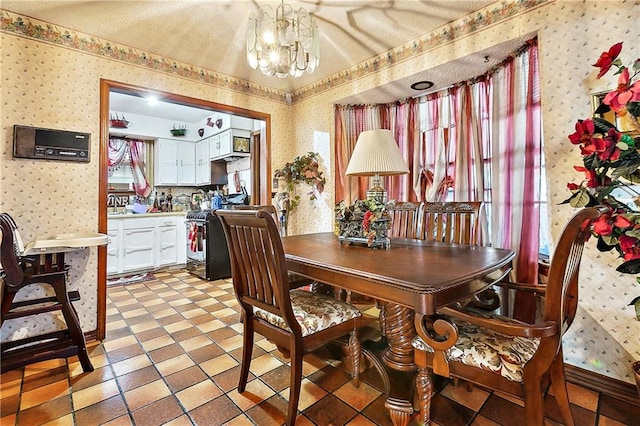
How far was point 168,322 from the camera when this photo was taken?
8.87ft

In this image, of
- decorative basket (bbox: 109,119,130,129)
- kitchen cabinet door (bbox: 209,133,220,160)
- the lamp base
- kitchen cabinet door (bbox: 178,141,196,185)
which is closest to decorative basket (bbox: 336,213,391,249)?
the lamp base

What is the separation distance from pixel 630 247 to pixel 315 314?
1.35 m

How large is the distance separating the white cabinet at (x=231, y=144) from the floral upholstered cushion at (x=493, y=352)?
4269 millimetres

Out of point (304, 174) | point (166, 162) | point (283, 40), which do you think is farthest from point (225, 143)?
point (283, 40)

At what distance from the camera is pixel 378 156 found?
1.92 meters

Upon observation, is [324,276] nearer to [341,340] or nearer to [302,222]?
[341,340]

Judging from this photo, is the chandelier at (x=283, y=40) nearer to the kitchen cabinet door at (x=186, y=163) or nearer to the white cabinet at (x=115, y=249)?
the white cabinet at (x=115, y=249)

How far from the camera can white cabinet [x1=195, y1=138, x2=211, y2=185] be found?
5.47 meters

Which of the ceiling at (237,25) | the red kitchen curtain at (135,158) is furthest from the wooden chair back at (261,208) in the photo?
the red kitchen curtain at (135,158)

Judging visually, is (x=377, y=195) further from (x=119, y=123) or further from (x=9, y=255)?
(x=119, y=123)

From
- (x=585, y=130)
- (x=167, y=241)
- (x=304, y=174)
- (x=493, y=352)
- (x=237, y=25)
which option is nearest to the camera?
(x=493, y=352)

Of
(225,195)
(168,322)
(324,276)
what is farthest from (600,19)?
(225,195)

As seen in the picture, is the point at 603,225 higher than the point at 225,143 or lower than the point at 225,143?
lower

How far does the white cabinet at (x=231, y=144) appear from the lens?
15.9 feet
